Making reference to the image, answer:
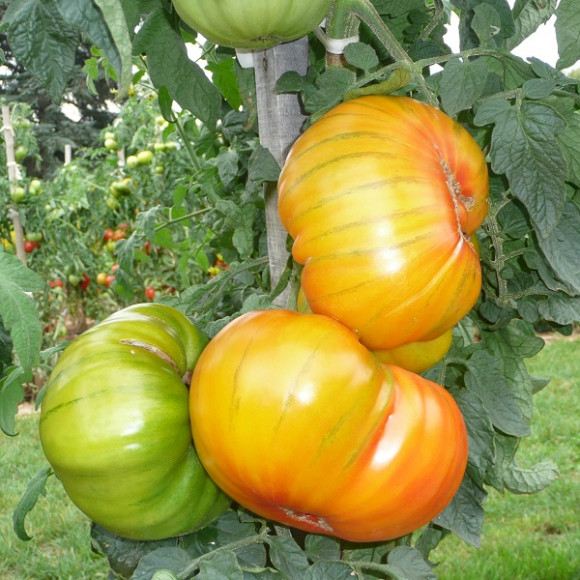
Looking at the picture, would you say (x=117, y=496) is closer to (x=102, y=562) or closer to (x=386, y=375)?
(x=386, y=375)

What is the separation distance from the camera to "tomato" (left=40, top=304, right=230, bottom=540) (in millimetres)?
664

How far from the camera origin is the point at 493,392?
0.84 m

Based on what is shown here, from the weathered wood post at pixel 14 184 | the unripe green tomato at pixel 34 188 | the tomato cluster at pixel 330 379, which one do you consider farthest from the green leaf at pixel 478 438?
the unripe green tomato at pixel 34 188

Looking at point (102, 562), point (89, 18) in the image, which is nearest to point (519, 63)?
point (89, 18)

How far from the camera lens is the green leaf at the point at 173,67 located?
81 cm

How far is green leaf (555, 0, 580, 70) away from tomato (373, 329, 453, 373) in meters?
0.31

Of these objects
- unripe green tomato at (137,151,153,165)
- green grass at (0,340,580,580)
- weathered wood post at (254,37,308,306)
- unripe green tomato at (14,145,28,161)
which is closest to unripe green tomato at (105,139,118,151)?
unripe green tomato at (137,151,153,165)

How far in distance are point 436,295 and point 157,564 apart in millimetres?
378

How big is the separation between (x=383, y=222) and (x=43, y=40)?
1.22 ft

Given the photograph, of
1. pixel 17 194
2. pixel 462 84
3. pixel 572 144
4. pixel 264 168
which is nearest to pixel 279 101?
pixel 264 168

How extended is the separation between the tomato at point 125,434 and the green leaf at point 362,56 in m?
0.35

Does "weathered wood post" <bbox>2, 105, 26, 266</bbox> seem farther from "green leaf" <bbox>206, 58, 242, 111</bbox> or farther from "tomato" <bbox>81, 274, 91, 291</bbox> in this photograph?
"green leaf" <bbox>206, 58, 242, 111</bbox>

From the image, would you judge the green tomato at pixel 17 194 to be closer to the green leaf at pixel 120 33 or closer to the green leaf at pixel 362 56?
the green leaf at pixel 362 56

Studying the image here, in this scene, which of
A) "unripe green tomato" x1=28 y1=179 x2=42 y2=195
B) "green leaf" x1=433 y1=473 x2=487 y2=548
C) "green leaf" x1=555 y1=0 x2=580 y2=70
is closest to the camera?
"green leaf" x1=555 y1=0 x2=580 y2=70
